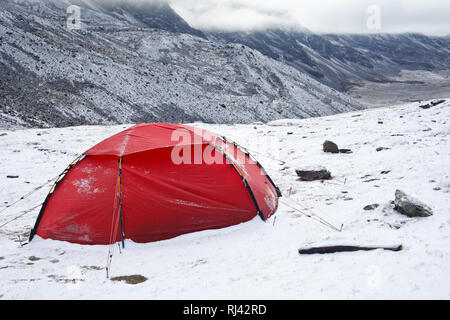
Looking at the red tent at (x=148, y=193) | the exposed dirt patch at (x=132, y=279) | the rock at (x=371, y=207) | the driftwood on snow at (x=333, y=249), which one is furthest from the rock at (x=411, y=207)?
the exposed dirt patch at (x=132, y=279)

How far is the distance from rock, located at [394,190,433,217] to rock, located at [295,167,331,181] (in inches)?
153

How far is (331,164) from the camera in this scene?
39.8ft

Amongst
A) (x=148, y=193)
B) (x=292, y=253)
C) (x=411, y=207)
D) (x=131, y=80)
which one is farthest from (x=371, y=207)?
(x=131, y=80)

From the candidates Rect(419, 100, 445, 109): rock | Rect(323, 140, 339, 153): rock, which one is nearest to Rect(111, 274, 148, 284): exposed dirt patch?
Rect(323, 140, 339, 153): rock

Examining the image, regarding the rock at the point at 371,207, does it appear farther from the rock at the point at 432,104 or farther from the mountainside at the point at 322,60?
the mountainside at the point at 322,60

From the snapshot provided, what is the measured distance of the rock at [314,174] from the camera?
34.8 feet

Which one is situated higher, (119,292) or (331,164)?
(331,164)

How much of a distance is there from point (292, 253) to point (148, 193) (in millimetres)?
3618

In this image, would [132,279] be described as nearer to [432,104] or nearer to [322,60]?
[432,104]

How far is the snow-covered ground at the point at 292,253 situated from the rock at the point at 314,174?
0.36 metres
